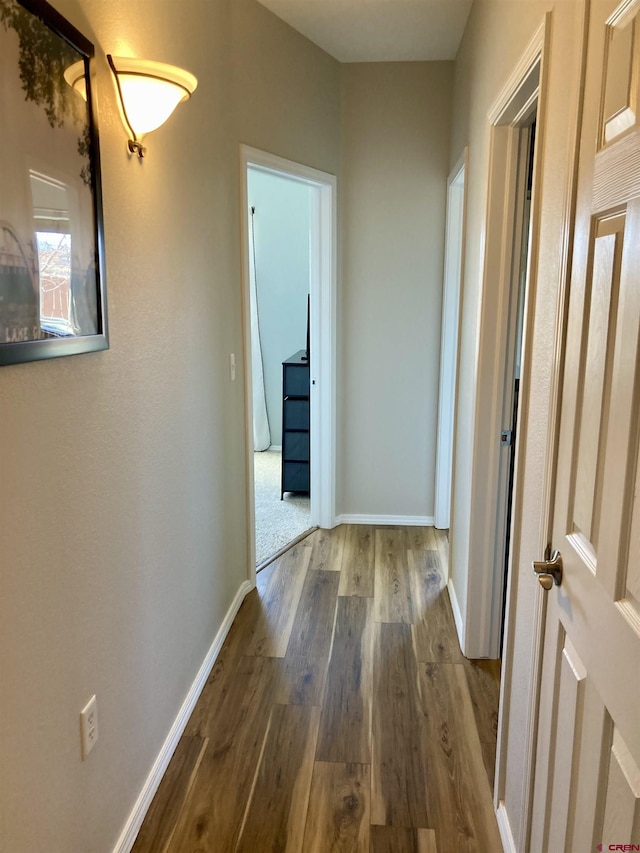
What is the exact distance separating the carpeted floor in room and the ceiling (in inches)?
101

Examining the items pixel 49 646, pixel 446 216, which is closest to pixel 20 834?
pixel 49 646

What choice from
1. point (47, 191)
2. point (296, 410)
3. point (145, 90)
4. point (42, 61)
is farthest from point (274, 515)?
point (42, 61)

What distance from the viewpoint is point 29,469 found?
3.70ft

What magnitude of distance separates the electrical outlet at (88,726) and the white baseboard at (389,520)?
8.36ft

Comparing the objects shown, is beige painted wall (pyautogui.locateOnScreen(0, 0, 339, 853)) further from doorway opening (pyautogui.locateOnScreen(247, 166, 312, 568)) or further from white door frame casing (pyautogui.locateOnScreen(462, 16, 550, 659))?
doorway opening (pyautogui.locateOnScreen(247, 166, 312, 568))

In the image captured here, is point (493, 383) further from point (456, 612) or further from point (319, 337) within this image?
point (319, 337)

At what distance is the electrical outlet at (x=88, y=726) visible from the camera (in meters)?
1.36

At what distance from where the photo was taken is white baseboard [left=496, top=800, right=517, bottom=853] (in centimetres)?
155

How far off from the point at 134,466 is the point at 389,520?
2.51 metres

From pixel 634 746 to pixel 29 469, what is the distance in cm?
109

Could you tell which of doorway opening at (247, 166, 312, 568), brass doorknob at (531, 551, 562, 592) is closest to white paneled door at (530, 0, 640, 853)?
brass doorknob at (531, 551, 562, 592)

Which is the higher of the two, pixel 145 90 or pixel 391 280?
pixel 145 90

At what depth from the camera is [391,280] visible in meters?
3.59

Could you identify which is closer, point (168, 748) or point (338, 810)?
point (338, 810)
